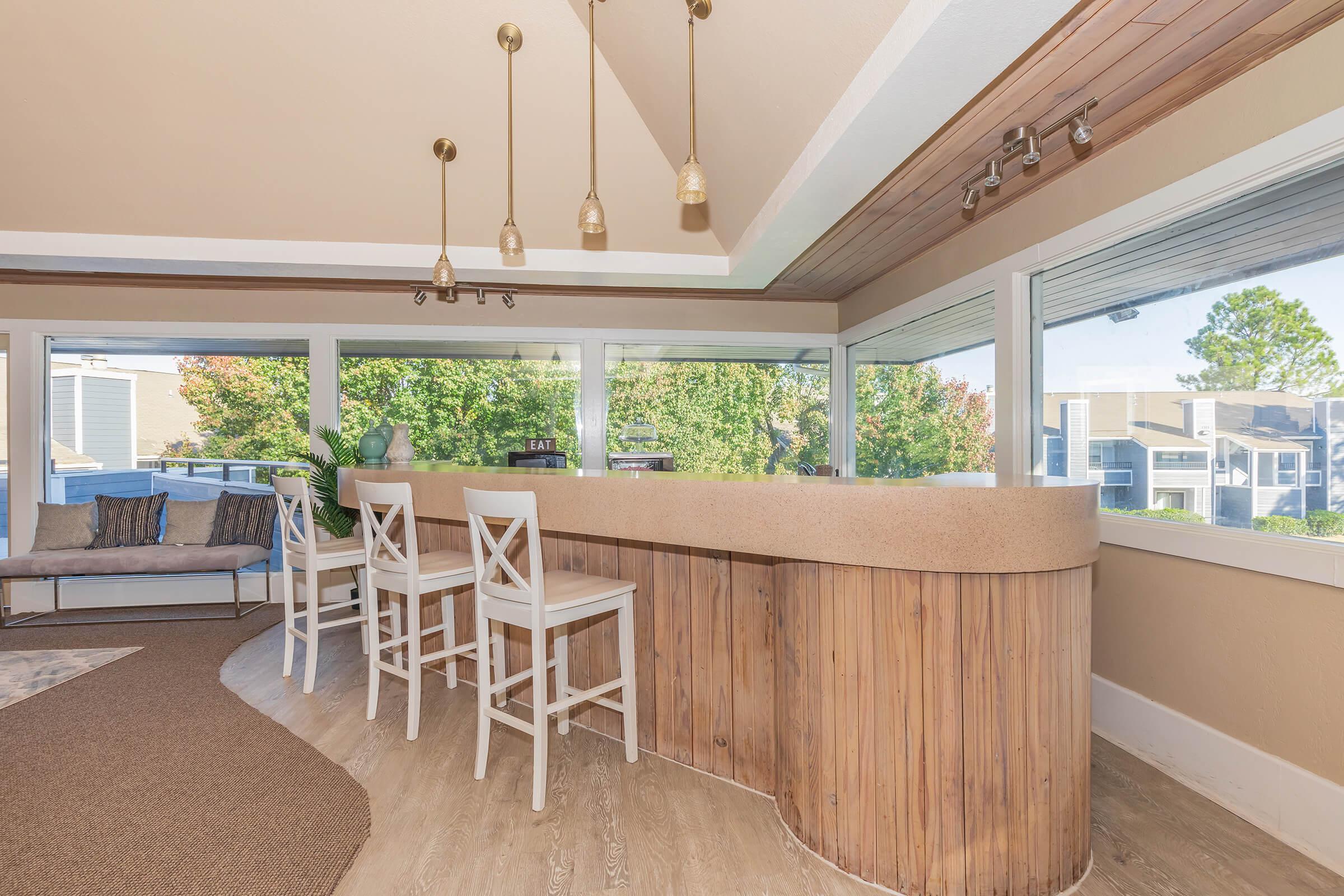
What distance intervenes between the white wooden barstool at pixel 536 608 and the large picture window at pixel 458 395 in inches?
114

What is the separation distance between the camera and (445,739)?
8.87ft

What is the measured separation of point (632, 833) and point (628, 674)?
0.52 metres

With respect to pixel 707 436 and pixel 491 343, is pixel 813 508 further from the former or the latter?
pixel 491 343

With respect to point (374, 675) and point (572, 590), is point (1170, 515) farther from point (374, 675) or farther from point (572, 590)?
point (374, 675)

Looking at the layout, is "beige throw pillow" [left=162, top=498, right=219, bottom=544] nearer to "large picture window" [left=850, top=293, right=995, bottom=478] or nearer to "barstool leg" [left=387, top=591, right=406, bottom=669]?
"barstool leg" [left=387, top=591, right=406, bottom=669]

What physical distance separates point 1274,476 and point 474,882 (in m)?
2.76

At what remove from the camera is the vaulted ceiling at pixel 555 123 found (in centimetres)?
206

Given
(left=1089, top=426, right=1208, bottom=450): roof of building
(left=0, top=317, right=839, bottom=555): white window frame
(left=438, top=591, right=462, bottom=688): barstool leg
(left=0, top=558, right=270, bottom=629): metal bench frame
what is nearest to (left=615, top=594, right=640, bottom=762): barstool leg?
(left=438, top=591, right=462, bottom=688): barstool leg

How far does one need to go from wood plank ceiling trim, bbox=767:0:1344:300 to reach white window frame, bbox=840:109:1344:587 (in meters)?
0.27

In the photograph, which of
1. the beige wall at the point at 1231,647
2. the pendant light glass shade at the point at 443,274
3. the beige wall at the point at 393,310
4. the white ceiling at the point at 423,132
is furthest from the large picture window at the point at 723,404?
the beige wall at the point at 1231,647

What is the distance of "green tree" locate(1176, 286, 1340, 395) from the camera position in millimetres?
2029

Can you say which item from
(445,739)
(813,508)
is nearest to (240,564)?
(445,739)

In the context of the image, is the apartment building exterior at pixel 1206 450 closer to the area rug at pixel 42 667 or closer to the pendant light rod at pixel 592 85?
the pendant light rod at pixel 592 85

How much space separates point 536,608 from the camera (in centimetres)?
217
